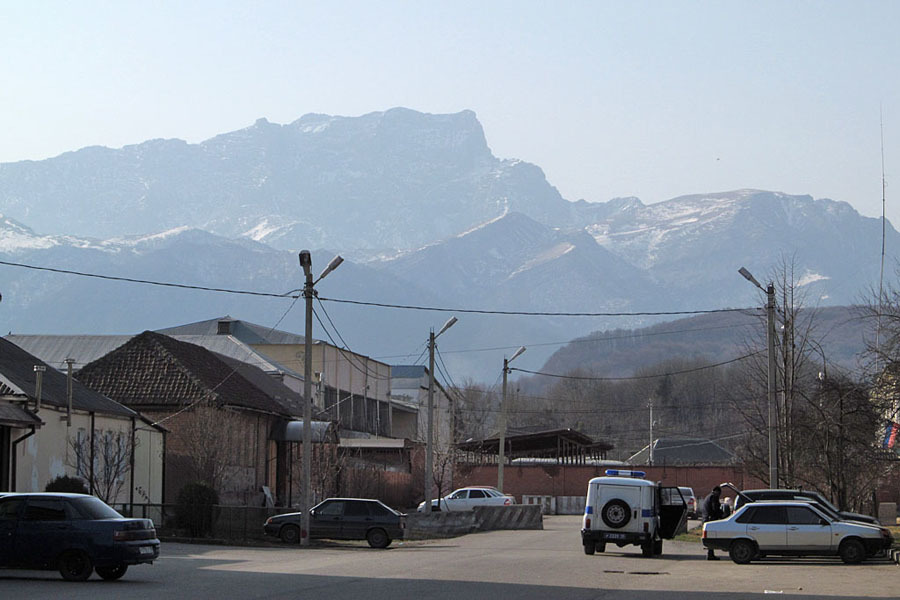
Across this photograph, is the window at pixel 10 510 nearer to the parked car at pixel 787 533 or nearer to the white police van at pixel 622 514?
the white police van at pixel 622 514

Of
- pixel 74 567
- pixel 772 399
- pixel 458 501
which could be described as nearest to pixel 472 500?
pixel 458 501

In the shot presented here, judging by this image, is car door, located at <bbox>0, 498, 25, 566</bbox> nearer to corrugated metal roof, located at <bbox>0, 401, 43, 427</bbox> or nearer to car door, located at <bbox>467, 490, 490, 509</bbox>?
corrugated metal roof, located at <bbox>0, 401, 43, 427</bbox>

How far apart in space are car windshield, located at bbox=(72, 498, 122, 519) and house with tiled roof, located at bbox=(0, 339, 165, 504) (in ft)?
40.0

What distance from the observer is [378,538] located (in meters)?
35.4

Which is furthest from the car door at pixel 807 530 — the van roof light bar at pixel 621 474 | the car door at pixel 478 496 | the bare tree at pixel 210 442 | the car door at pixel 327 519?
the car door at pixel 478 496

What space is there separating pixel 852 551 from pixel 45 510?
17391 mm

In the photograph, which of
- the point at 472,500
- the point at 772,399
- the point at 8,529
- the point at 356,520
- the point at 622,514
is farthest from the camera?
the point at 472,500

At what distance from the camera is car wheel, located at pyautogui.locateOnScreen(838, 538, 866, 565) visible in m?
27.5

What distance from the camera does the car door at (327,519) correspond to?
36000mm

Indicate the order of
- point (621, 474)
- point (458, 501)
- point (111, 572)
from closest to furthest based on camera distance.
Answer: point (111, 572) < point (621, 474) < point (458, 501)

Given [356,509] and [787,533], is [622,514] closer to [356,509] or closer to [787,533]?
[787,533]

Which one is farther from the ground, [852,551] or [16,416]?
[16,416]

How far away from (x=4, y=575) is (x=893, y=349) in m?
19.4

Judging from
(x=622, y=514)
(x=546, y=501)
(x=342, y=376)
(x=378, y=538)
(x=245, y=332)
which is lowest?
(x=546, y=501)
